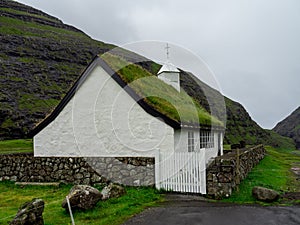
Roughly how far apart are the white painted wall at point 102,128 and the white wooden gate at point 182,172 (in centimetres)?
76

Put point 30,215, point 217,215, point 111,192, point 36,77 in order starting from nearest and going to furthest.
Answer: point 30,215
point 217,215
point 111,192
point 36,77

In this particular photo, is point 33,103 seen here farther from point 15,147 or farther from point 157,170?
point 157,170

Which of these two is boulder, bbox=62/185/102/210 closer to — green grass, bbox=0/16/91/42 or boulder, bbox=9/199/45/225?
boulder, bbox=9/199/45/225

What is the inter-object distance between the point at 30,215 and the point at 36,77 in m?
66.3

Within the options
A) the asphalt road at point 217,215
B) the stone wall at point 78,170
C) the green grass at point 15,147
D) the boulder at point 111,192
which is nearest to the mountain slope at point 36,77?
the green grass at point 15,147

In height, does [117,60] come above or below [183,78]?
below

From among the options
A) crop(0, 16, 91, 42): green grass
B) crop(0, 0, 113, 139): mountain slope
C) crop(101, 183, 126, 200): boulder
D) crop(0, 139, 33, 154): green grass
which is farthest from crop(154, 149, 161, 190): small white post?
crop(0, 16, 91, 42): green grass

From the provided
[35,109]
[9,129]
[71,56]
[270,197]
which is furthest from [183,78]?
[270,197]

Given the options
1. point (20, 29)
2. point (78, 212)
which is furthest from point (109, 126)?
point (20, 29)

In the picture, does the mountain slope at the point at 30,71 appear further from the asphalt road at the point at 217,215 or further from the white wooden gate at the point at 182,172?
the asphalt road at the point at 217,215

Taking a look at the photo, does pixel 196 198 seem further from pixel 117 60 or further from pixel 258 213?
pixel 117 60

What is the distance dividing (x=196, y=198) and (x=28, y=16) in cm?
12134

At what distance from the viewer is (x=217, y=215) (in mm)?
9031

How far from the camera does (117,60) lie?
16938 mm
